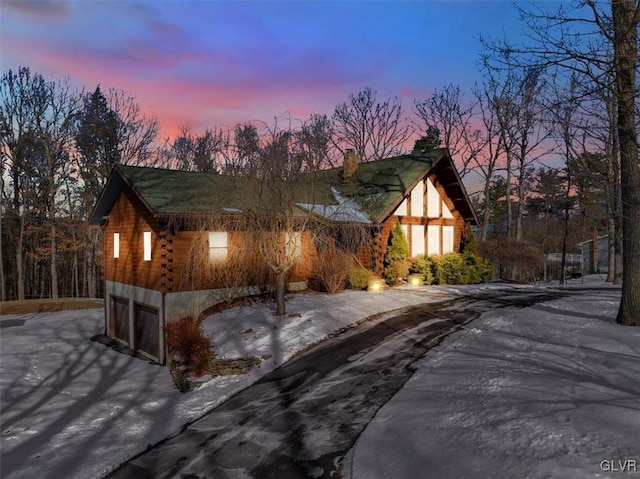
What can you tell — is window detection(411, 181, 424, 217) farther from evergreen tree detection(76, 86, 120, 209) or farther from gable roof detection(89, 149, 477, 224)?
evergreen tree detection(76, 86, 120, 209)

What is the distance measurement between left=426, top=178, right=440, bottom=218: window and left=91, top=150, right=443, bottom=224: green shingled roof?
176cm

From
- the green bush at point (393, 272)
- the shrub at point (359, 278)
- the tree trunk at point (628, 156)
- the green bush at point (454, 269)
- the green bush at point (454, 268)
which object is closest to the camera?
the tree trunk at point (628, 156)

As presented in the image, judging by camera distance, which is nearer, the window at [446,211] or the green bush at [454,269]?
the green bush at [454,269]

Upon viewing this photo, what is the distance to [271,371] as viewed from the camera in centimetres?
1062

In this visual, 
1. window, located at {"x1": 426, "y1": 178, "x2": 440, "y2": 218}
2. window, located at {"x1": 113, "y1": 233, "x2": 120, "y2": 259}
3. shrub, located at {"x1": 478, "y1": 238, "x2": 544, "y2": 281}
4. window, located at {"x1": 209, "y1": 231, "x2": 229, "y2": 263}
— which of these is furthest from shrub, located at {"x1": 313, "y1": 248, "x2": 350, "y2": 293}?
shrub, located at {"x1": 478, "y1": 238, "x2": 544, "y2": 281}

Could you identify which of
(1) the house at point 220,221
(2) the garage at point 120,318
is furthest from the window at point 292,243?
(2) the garage at point 120,318

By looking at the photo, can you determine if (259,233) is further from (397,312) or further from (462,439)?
(462,439)

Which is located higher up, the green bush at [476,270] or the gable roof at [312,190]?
the gable roof at [312,190]

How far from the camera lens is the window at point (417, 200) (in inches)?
902

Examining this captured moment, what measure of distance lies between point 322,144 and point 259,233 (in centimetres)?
441

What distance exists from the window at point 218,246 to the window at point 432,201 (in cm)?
1193

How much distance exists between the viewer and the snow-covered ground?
5105 mm

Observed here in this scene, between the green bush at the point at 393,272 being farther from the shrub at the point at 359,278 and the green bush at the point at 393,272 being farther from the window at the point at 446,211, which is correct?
the window at the point at 446,211

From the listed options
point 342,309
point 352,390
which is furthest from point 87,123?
point 352,390
